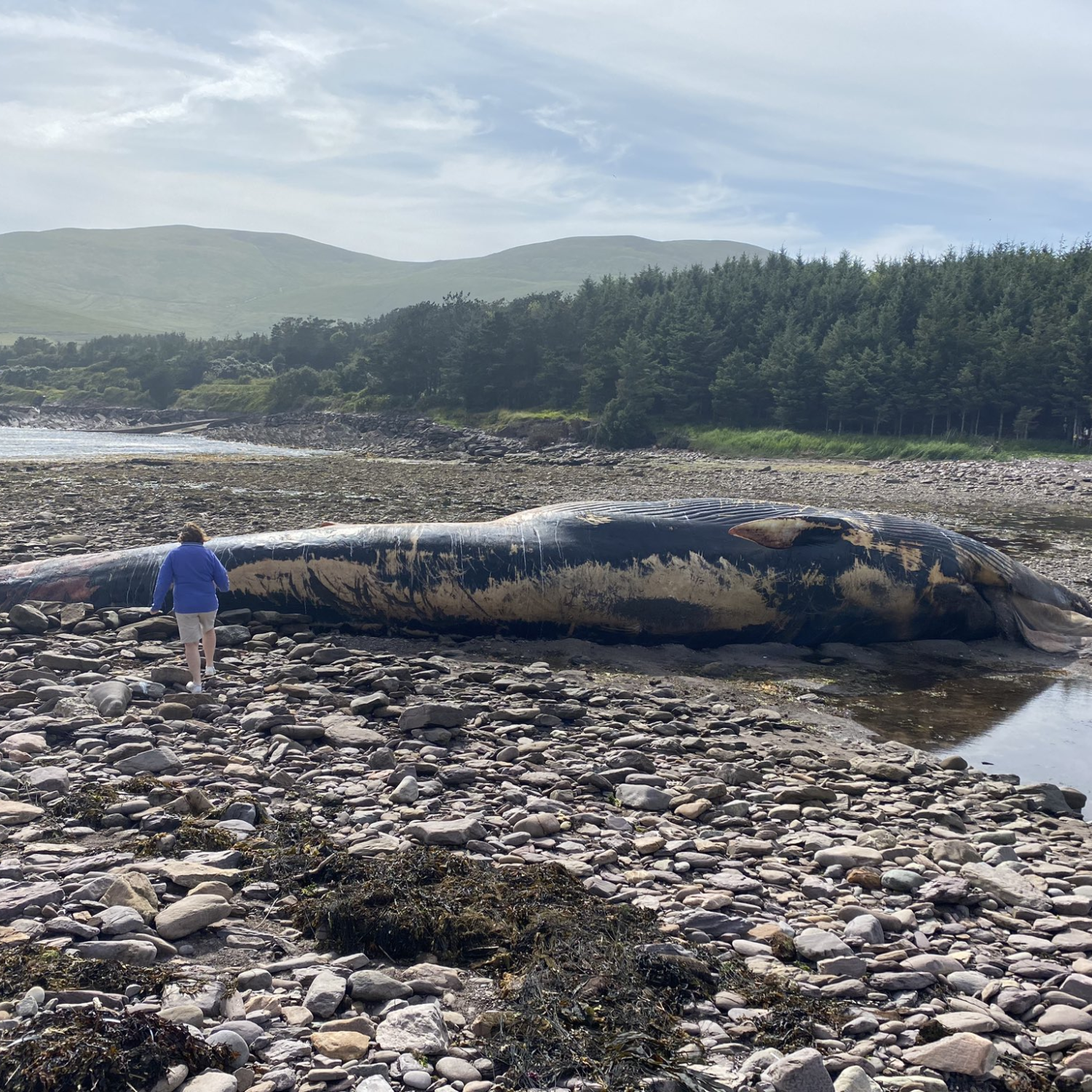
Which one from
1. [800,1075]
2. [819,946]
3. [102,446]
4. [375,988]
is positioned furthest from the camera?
[102,446]

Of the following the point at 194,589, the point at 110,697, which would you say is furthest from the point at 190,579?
the point at 110,697

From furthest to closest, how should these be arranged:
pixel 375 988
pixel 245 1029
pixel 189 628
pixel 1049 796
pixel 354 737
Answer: pixel 189 628
pixel 354 737
pixel 1049 796
pixel 375 988
pixel 245 1029

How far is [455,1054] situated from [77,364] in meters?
129

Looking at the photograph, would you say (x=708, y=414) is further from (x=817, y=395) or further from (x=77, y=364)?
(x=77, y=364)

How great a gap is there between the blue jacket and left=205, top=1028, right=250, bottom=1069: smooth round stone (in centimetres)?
583

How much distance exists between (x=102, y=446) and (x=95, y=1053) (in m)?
56.8

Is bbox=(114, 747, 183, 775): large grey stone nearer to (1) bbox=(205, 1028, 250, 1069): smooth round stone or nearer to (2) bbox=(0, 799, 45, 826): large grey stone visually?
(2) bbox=(0, 799, 45, 826): large grey stone

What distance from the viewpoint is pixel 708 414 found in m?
68.9

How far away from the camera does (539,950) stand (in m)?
4.29

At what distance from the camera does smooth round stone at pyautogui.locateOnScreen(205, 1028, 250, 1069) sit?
3359mm

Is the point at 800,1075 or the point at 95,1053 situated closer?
the point at 95,1053

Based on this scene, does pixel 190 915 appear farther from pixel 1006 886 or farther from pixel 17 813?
pixel 1006 886

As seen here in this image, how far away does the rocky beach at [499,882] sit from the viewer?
3.56m

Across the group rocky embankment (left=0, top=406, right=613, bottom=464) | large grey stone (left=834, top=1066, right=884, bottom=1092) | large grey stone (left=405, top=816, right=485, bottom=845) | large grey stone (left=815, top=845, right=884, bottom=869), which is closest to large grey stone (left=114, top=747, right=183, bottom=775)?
large grey stone (left=405, top=816, right=485, bottom=845)
